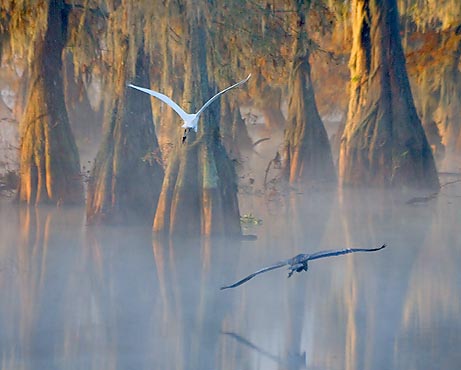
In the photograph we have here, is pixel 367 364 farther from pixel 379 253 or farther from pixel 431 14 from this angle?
pixel 431 14

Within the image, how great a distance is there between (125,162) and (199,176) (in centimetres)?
186

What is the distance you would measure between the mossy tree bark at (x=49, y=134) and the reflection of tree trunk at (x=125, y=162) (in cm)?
183

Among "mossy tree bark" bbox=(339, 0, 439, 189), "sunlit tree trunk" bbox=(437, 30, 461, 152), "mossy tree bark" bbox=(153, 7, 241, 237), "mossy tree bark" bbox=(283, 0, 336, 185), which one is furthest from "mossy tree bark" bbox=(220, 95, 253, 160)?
"mossy tree bark" bbox=(153, 7, 241, 237)

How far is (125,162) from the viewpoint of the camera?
52.9 feet

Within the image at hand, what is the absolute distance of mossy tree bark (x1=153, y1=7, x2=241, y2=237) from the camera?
1462 cm

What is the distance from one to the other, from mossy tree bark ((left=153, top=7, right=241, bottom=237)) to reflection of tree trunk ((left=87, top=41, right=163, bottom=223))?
1403 mm

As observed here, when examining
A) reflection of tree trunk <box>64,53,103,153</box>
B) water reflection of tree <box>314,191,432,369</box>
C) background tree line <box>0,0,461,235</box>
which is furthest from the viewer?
reflection of tree trunk <box>64,53,103,153</box>

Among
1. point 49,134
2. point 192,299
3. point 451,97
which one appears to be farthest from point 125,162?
point 451,97

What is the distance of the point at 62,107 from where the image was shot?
18.1 metres

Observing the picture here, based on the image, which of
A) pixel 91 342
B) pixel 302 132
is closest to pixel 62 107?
pixel 302 132

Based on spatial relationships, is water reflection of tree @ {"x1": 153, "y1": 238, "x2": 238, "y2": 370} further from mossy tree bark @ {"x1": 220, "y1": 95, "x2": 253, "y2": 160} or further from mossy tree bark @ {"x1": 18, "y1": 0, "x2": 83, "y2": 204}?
mossy tree bark @ {"x1": 220, "y1": 95, "x2": 253, "y2": 160}

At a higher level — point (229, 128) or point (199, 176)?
point (229, 128)

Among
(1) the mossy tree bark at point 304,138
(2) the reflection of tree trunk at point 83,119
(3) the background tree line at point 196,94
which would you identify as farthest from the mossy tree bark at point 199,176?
(2) the reflection of tree trunk at point 83,119

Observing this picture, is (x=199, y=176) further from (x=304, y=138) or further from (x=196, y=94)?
(x=304, y=138)
